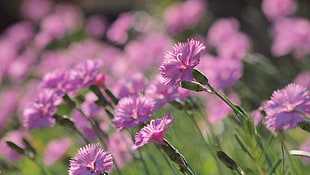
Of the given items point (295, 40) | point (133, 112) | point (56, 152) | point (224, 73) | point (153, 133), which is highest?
point (56, 152)

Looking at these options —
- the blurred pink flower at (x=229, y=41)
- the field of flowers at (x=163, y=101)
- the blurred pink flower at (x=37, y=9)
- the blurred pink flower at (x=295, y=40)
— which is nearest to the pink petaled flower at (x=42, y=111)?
the field of flowers at (x=163, y=101)

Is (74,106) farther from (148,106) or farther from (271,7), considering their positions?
(271,7)

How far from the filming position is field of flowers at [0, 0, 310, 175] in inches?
56.5

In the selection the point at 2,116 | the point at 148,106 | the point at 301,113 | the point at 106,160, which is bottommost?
the point at 301,113

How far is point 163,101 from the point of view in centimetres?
169

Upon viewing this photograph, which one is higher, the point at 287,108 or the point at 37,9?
the point at 37,9

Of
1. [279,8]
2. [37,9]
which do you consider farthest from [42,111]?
[37,9]

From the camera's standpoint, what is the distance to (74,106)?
188 centimetres

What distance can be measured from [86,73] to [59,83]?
0.12 meters

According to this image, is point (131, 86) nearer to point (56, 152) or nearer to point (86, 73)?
point (86, 73)

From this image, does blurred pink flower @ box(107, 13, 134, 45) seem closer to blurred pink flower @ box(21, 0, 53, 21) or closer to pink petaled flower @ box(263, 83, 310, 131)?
pink petaled flower @ box(263, 83, 310, 131)

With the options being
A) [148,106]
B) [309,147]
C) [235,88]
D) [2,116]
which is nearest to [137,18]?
[2,116]

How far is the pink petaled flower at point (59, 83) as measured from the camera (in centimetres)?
183

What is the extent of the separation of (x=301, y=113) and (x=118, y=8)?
6479mm
